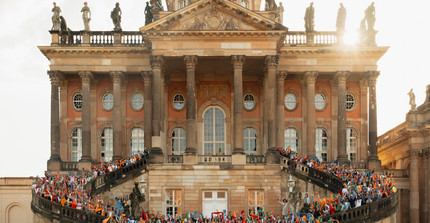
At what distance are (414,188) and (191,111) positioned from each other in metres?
20.0

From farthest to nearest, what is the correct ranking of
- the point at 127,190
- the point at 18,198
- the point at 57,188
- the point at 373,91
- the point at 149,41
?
the point at 18,198, the point at 373,91, the point at 149,41, the point at 127,190, the point at 57,188

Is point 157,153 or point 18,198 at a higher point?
point 157,153

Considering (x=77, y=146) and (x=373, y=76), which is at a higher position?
(x=373, y=76)

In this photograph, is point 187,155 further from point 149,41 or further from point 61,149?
point 61,149

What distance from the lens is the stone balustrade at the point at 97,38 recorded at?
49.4 m

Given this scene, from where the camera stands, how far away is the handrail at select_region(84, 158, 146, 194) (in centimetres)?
4003

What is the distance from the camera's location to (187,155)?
42.5 metres

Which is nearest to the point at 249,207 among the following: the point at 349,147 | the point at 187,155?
the point at 187,155

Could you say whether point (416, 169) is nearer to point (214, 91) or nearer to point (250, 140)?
point (250, 140)

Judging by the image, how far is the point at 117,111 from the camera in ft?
160

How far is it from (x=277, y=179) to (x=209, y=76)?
1226 cm

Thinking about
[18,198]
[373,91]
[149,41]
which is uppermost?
[149,41]

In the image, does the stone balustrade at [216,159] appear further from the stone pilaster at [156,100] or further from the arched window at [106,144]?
the arched window at [106,144]

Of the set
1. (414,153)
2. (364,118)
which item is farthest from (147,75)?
(414,153)
